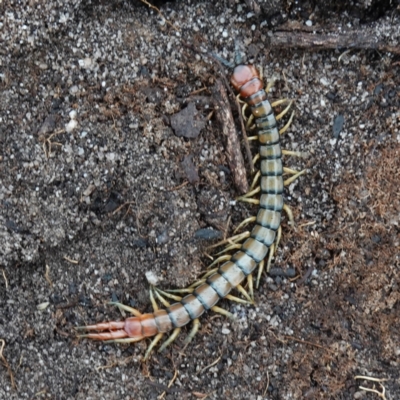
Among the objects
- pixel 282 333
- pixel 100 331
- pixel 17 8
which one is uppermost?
pixel 17 8

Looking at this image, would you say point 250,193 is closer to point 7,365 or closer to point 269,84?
point 269,84

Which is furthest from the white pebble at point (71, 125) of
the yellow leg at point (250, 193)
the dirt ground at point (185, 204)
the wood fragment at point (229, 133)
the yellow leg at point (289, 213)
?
the yellow leg at point (289, 213)

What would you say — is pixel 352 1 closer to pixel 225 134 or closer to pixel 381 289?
pixel 225 134

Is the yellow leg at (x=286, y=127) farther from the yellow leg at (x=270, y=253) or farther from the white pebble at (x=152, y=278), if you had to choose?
the white pebble at (x=152, y=278)

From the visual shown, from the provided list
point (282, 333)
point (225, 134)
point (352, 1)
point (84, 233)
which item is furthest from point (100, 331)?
point (352, 1)

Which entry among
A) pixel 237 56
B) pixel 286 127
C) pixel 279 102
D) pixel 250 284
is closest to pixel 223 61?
pixel 237 56
